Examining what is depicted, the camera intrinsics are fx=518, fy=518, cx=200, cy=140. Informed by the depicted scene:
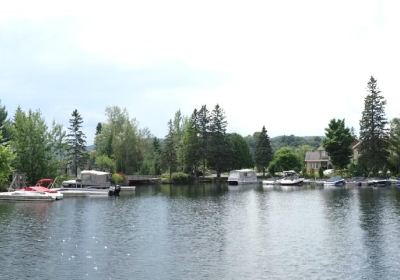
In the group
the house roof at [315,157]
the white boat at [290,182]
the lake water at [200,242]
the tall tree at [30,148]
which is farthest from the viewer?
the house roof at [315,157]

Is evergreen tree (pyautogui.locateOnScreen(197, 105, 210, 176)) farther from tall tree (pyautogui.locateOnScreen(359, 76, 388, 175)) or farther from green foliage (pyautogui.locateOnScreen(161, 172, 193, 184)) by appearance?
tall tree (pyautogui.locateOnScreen(359, 76, 388, 175))

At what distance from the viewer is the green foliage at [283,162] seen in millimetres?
133000

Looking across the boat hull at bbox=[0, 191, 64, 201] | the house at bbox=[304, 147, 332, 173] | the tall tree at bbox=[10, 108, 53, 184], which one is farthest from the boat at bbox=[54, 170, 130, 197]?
the house at bbox=[304, 147, 332, 173]

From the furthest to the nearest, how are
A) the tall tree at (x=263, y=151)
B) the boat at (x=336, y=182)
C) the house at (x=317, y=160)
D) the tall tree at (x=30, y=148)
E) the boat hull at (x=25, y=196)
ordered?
the house at (x=317, y=160)
the tall tree at (x=263, y=151)
the boat at (x=336, y=182)
the tall tree at (x=30, y=148)
the boat hull at (x=25, y=196)

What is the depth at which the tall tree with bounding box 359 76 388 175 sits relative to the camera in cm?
10162

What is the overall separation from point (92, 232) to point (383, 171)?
79.0m

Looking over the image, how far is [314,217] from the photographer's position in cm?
4722

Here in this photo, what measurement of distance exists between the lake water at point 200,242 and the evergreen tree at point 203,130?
6332 centimetres

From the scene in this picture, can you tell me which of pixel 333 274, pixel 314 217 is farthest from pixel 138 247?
pixel 314 217

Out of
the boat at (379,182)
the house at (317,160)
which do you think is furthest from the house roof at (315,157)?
the boat at (379,182)

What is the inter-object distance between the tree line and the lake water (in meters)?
33.8

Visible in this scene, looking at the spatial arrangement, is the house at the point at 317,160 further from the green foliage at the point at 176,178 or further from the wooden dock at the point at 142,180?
the wooden dock at the point at 142,180

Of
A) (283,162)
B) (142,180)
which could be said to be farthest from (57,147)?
(283,162)

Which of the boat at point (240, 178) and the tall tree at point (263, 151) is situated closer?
the boat at point (240, 178)
